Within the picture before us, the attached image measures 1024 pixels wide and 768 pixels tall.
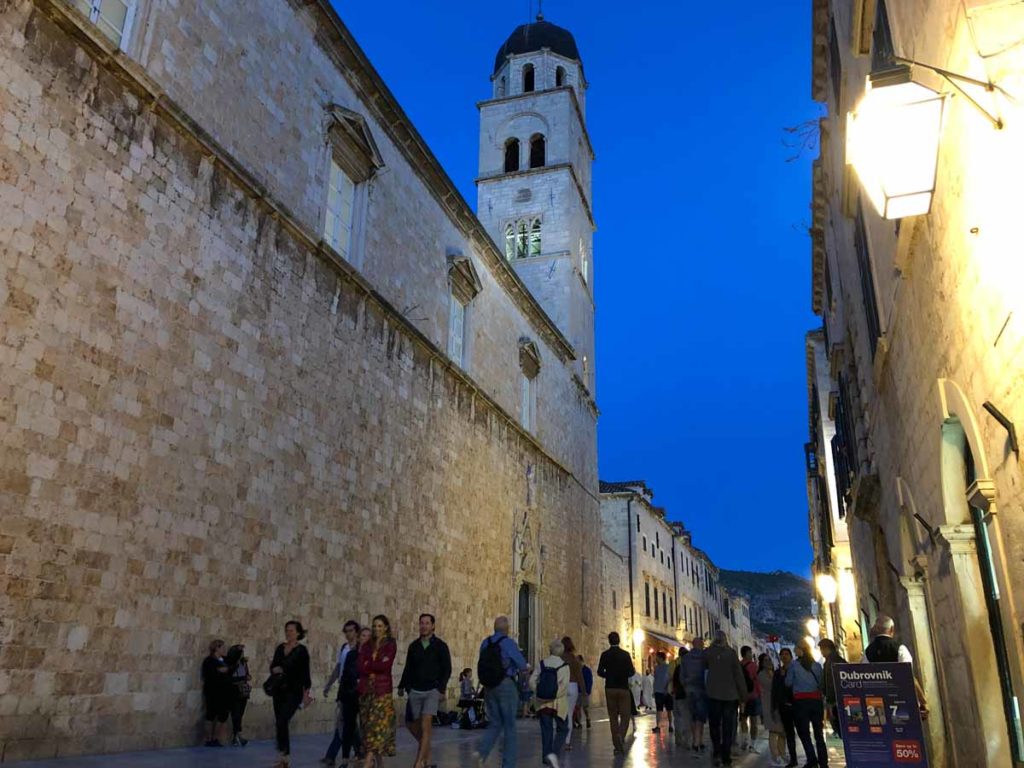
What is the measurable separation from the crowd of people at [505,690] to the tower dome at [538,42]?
27.0 metres

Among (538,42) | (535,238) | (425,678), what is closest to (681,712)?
(425,678)

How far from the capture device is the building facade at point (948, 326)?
12.0 ft

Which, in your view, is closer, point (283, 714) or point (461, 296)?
point (283, 714)

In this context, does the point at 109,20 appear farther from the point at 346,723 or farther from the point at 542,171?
the point at 542,171

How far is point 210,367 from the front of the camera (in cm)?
934

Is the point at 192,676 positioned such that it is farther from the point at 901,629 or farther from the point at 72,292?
the point at 901,629

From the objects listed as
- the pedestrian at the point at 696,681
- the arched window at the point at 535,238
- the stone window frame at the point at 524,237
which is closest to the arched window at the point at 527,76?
the stone window frame at the point at 524,237

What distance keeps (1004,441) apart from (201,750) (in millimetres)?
7777

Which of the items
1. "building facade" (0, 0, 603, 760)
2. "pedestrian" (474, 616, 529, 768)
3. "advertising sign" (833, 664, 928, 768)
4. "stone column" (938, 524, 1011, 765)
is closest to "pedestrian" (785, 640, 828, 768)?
"advertising sign" (833, 664, 928, 768)

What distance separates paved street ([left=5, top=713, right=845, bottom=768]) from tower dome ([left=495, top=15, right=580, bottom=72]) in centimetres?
2715

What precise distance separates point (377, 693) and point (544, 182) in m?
24.4

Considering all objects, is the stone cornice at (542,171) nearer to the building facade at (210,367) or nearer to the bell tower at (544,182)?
the bell tower at (544,182)

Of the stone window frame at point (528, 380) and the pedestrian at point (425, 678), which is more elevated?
the stone window frame at point (528, 380)

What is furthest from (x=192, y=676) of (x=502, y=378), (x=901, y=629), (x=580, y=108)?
(x=580, y=108)
